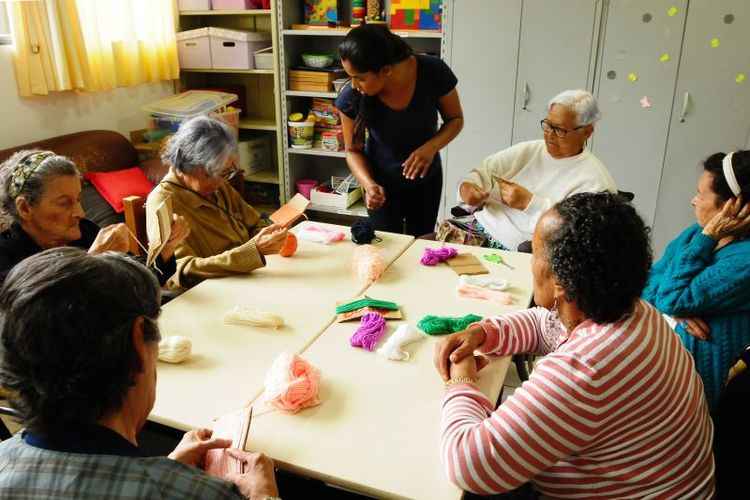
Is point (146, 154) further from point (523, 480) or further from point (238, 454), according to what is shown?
point (523, 480)

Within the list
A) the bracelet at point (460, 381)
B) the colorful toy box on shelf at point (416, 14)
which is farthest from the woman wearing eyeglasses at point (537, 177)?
the colorful toy box on shelf at point (416, 14)

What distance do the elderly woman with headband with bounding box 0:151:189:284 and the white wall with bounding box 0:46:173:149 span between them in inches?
66.0

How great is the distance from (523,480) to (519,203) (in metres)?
1.66

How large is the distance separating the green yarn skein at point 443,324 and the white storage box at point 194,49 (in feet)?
10.9

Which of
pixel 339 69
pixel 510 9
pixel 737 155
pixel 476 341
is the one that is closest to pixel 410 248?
pixel 476 341

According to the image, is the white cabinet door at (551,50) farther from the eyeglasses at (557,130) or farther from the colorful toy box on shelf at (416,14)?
the eyeglasses at (557,130)

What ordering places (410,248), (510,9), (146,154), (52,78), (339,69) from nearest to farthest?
(410,248) → (52,78) → (510,9) → (146,154) → (339,69)

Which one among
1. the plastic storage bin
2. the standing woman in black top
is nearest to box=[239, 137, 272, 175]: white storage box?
the plastic storage bin

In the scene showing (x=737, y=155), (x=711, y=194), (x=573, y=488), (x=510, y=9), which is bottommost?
(x=573, y=488)

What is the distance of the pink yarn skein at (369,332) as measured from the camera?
154 centimetres

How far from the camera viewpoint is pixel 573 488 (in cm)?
110

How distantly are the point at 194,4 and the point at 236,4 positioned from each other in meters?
0.33

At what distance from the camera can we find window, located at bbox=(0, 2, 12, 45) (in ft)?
10.1

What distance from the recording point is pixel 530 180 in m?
2.68
